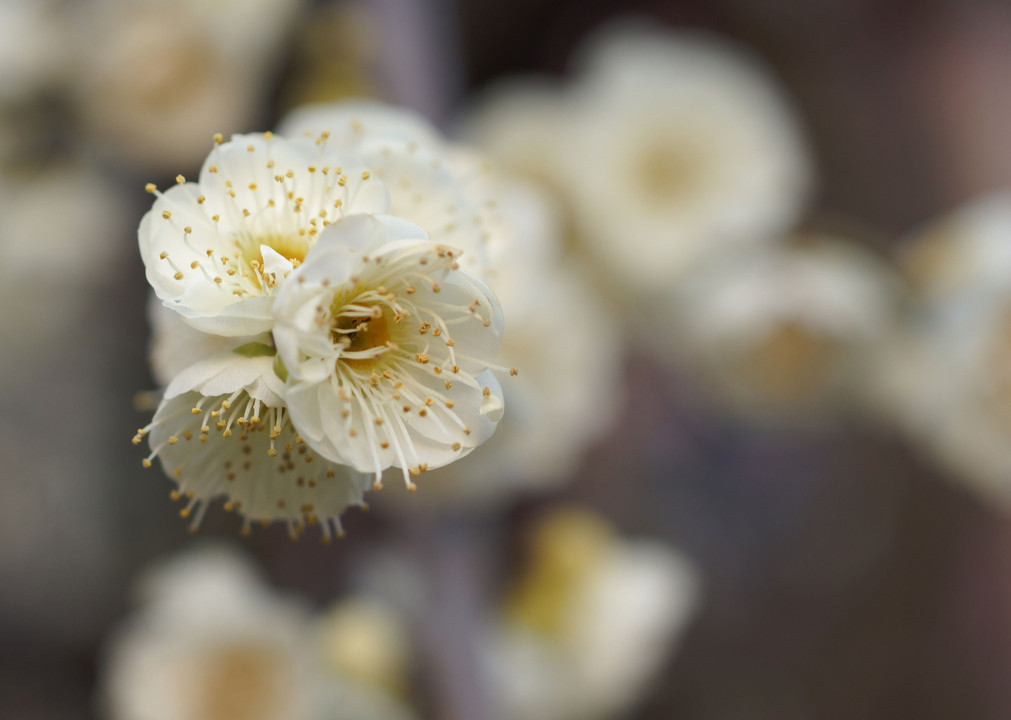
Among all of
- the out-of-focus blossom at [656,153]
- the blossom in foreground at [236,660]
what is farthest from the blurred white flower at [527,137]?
the blossom in foreground at [236,660]

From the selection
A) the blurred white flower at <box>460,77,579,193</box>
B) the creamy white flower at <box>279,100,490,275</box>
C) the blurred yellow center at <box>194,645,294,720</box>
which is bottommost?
the blurred yellow center at <box>194,645,294,720</box>

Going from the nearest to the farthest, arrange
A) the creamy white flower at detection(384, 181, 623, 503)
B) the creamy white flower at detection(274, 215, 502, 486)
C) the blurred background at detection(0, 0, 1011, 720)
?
the creamy white flower at detection(274, 215, 502, 486) → the creamy white flower at detection(384, 181, 623, 503) → the blurred background at detection(0, 0, 1011, 720)

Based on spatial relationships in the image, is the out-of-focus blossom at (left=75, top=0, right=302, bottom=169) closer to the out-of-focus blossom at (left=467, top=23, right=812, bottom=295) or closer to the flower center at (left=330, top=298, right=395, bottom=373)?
the out-of-focus blossom at (left=467, top=23, right=812, bottom=295)

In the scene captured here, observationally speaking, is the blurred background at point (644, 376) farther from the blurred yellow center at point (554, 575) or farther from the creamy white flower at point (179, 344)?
the creamy white flower at point (179, 344)

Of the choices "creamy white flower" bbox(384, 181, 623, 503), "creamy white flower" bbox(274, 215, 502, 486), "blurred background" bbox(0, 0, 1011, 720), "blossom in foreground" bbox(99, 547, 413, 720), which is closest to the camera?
"creamy white flower" bbox(274, 215, 502, 486)

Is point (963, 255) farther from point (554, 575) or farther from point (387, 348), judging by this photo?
point (387, 348)

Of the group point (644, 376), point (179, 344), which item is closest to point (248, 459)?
point (179, 344)

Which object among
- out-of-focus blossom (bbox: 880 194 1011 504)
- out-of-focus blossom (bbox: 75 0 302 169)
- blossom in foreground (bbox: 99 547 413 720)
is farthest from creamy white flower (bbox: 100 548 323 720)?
out-of-focus blossom (bbox: 880 194 1011 504)
